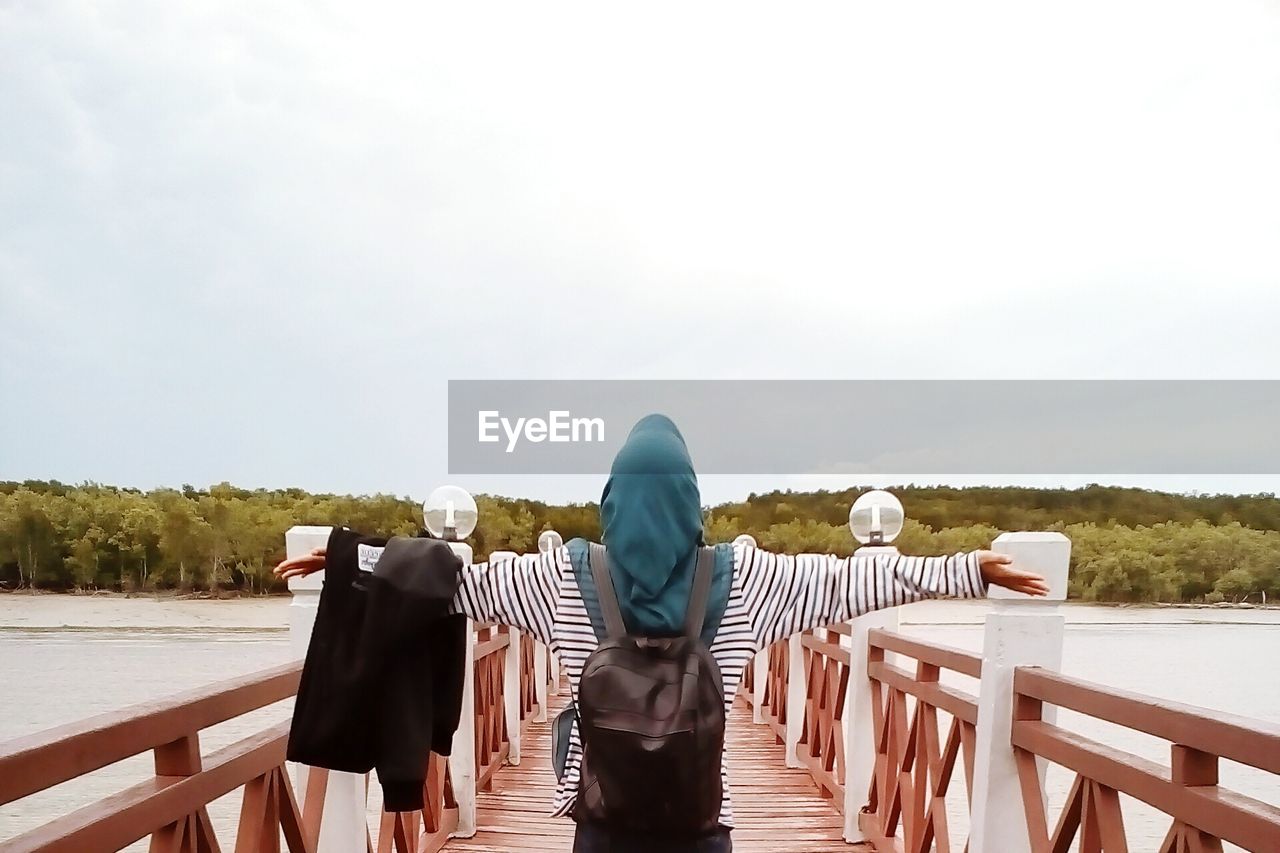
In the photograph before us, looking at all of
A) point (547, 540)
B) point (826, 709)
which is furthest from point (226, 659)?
point (826, 709)

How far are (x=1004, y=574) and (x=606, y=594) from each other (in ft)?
2.07

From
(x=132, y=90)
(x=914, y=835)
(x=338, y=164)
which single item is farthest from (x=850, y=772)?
(x=132, y=90)

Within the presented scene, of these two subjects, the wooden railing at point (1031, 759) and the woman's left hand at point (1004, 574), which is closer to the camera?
the wooden railing at point (1031, 759)

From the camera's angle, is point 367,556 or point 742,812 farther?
point 742,812

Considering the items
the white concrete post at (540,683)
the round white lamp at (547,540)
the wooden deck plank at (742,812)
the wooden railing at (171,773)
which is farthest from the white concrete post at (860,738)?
the round white lamp at (547,540)

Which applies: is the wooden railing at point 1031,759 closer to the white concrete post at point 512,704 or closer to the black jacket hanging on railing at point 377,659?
the black jacket hanging on railing at point 377,659

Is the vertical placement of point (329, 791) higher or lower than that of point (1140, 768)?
lower

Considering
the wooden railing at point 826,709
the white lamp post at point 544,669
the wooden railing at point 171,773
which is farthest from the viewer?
the white lamp post at point 544,669

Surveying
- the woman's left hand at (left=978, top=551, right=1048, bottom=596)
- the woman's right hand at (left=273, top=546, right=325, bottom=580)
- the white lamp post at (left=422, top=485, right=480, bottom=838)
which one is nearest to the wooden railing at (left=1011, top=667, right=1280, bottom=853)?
the woman's left hand at (left=978, top=551, right=1048, bottom=596)

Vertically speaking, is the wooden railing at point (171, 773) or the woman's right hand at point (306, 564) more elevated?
the woman's right hand at point (306, 564)

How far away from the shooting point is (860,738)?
11.4 ft

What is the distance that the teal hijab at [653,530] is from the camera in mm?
1269

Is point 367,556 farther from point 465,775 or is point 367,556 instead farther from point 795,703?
point 795,703

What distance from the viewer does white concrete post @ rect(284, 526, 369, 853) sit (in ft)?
6.97
